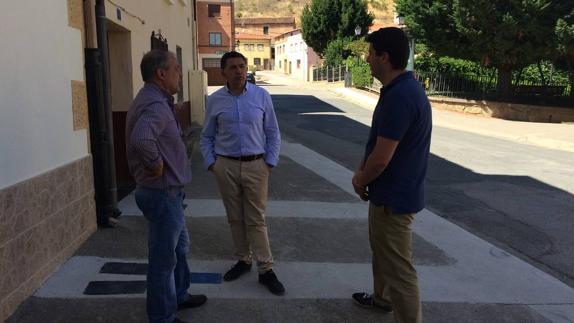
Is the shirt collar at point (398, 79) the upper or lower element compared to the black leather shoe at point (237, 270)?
upper

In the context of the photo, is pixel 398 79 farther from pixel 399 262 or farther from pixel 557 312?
pixel 557 312

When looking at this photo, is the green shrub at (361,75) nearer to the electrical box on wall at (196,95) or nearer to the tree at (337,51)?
the tree at (337,51)

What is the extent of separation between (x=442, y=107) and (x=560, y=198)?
16853 mm

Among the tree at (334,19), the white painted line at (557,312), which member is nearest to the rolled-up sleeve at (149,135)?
the white painted line at (557,312)

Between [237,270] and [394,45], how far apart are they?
214cm

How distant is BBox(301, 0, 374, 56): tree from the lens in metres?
41.8

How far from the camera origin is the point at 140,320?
3.30 meters

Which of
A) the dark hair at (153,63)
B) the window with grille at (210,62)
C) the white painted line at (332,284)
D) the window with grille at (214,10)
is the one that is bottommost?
the white painted line at (332,284)

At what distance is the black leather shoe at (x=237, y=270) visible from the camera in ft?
13.0

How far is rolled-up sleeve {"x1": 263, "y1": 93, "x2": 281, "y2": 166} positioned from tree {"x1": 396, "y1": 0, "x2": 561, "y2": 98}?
16.2 meters

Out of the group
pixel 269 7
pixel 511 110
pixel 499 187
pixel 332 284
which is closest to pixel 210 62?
pixel 511 110

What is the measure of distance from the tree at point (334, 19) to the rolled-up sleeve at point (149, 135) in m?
40.7

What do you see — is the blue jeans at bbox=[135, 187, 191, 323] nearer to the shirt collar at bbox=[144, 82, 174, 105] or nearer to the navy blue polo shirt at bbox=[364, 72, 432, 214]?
the shirt collar at bbox=[144, 82, 174, 105]

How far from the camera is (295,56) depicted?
205 feet
